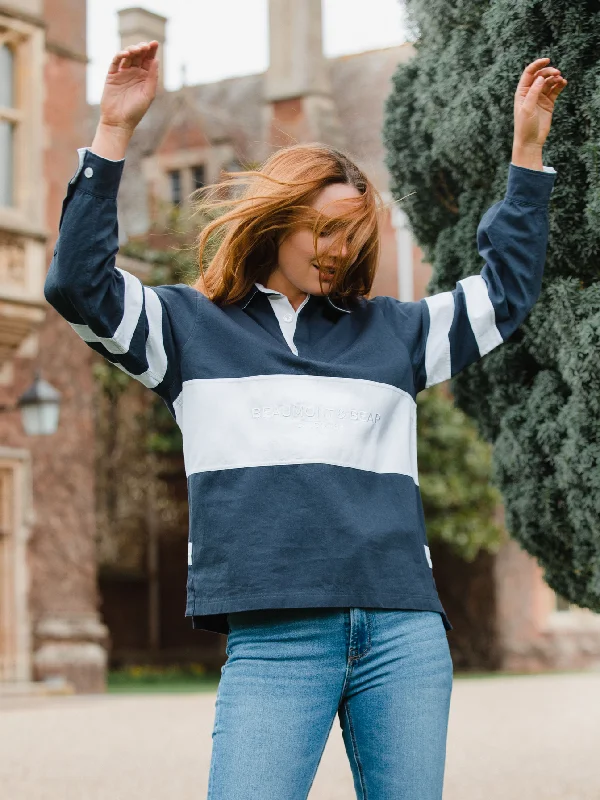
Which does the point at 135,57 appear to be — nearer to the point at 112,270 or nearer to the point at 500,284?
the point at 112,270

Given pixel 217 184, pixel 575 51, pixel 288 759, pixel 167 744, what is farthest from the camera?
pixel 167 744

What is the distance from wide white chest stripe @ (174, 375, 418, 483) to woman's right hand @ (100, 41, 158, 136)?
44 cm

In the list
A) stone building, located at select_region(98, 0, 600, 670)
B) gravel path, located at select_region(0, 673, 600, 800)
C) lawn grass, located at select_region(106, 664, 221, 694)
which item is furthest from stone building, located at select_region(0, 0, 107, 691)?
stone building, located at select_region(98, 0, 600, 670)

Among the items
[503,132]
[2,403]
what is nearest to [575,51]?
[503,132]

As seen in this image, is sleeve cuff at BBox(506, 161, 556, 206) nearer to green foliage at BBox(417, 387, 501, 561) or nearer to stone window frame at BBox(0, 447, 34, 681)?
Answer: stone window frame at BBox(0, 447, 34, 681)

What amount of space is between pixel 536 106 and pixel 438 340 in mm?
479

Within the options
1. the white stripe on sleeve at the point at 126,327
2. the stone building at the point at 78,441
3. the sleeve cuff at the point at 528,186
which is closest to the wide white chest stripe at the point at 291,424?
the white stripe on sleeve at the point at 126,327

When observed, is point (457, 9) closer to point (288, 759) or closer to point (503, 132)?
point (503, 132)

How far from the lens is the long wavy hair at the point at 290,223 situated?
2250 mm

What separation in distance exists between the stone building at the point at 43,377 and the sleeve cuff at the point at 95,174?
997cm

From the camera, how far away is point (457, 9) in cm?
370

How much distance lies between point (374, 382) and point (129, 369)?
0.41 m

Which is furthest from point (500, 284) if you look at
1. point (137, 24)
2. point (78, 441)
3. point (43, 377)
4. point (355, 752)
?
point (137, 24)

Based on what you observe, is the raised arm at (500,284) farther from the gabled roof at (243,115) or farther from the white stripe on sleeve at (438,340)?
the gabled roof at (243,115)
